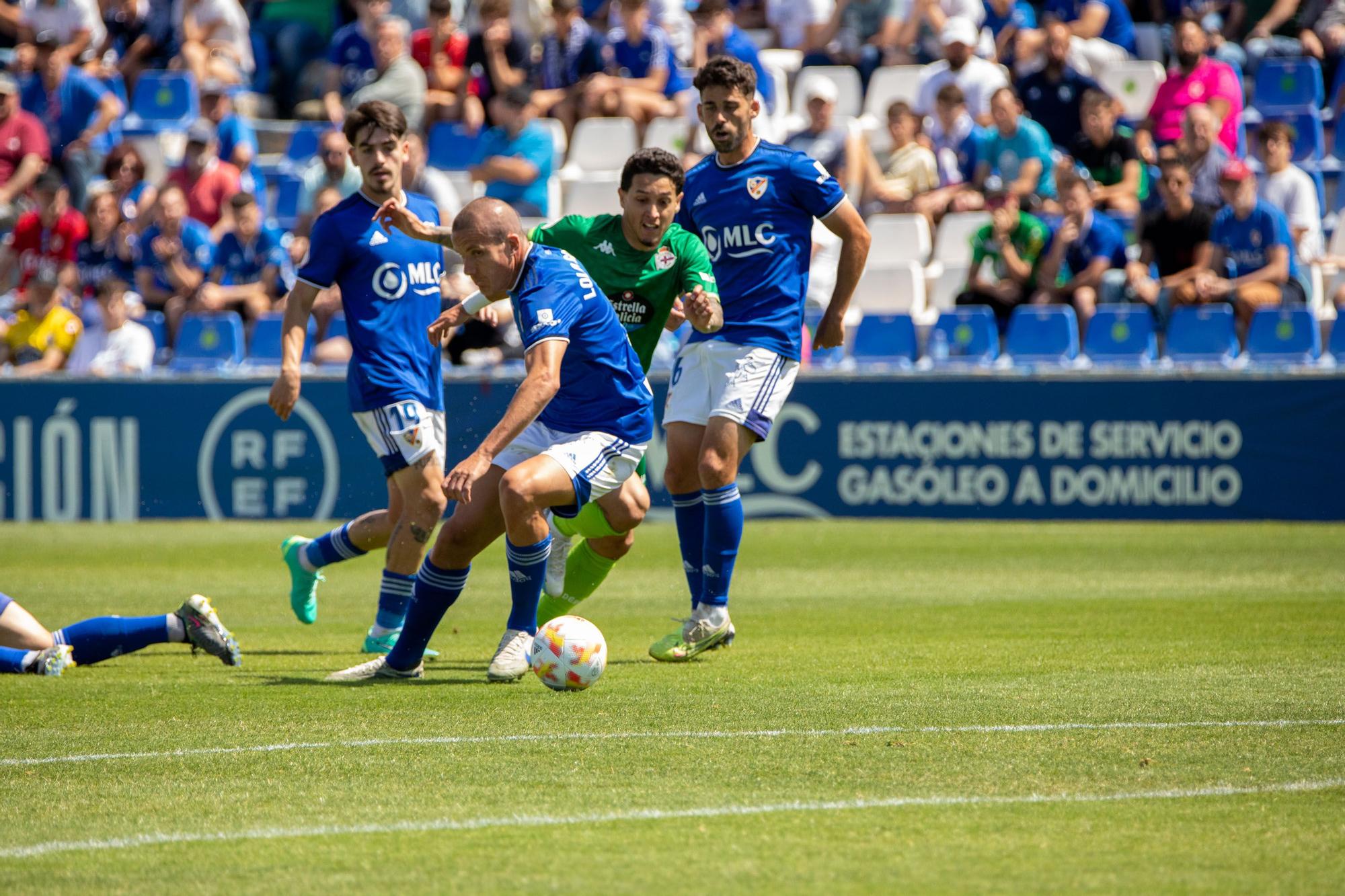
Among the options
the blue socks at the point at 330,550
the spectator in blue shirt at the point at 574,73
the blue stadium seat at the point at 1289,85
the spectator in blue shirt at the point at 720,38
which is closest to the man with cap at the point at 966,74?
the spectator in blue shirt at the point at 720,38

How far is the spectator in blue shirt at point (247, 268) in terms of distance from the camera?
55.6 ft

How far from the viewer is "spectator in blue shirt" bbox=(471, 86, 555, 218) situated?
17.1m

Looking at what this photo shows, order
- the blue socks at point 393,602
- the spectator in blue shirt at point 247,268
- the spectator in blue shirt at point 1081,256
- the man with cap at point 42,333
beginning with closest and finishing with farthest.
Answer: the blue socks at point 393,602
the spectator in blue shirt at point 1081,256
the man with cap at point 42,333
the spectator in blue shirt at point 247,268

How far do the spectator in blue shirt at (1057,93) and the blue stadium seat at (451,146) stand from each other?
606cm

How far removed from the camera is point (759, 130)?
17281 millimetres

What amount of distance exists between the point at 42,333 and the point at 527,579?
11.6 m

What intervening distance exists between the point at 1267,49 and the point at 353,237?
40.8 feet


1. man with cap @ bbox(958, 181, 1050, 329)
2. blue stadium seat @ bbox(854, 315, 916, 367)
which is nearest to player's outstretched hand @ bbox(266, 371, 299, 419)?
blue stadium seat @ bbox(854, 315, 916, 367)

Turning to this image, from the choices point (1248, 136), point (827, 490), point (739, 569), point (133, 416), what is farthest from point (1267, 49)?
point (133, 416)

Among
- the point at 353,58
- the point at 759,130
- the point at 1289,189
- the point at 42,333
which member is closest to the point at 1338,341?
the point at 1289,189

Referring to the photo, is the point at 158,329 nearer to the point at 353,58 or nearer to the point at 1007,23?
the point at 353,58

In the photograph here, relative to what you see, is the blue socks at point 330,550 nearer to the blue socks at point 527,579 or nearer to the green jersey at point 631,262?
the blue socks at point 527,579

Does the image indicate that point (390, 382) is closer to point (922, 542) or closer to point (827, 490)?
point (922, 542)

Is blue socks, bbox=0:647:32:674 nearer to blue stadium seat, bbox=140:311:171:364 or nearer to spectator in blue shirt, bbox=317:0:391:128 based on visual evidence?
blue stadium seat, bbox=140:311:171:364
